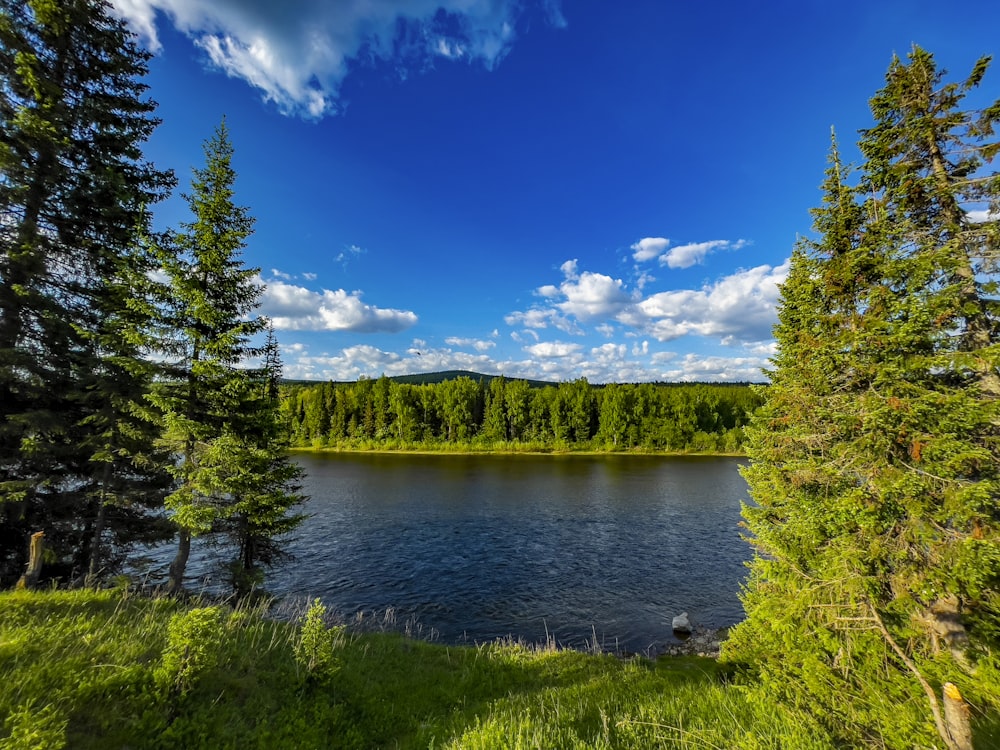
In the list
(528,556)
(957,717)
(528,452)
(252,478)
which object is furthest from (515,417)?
(957,717)

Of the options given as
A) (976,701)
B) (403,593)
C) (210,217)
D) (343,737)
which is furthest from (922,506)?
(403,593)

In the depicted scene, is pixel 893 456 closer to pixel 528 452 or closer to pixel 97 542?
pixel 97 542

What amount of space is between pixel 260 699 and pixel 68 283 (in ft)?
43.8

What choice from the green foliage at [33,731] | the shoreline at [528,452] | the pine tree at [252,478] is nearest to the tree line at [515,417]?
the shoreline at [528,452]

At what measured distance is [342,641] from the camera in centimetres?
1096

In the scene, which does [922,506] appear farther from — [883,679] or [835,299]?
[835,299]

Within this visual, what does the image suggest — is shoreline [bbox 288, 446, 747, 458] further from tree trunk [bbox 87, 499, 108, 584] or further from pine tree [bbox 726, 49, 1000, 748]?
pine tree [bbox 726, 49, 1000, 748]

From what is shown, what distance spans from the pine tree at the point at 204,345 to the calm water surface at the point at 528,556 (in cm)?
983

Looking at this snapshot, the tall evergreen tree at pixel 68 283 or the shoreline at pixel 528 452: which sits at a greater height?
the tall evergreen tree at pixel 68 283

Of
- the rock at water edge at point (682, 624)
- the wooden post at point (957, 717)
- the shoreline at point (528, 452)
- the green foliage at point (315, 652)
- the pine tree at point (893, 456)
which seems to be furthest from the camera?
the shoreline at point (528, 452)

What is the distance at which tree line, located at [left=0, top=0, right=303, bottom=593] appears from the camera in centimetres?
1123

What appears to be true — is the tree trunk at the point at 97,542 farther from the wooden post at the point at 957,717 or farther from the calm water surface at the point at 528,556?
the wooden post at the point at 957,717

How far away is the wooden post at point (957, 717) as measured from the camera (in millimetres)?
4312

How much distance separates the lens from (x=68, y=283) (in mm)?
12406
